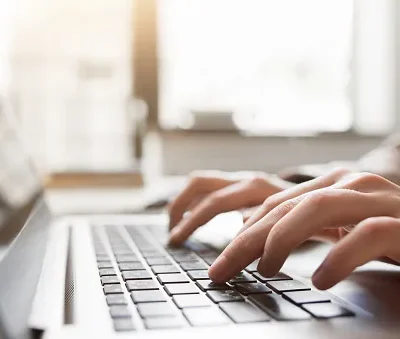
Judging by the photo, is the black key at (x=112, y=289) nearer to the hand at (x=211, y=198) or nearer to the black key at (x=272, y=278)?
the black key at (x=272, y=278)

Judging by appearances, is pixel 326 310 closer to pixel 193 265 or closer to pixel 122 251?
pixel 193 265

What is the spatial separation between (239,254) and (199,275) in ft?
0.15

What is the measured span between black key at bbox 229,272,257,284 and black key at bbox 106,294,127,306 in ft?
0.30

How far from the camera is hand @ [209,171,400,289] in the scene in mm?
392

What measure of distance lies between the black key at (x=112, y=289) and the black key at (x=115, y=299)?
0.01 meters

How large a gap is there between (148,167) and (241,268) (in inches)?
58.9

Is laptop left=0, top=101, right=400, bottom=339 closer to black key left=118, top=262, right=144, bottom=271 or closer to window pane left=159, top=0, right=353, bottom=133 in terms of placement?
black key left=118, top=262, right=144, bottom=271

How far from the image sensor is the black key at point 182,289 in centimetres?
40

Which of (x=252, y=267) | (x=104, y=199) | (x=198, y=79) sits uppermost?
(x=198, y=79)

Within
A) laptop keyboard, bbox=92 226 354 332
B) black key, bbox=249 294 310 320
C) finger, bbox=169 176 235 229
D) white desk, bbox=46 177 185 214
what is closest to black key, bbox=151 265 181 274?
laptop keyboard, bbox=92 226 354 332

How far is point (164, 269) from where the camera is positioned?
502mm

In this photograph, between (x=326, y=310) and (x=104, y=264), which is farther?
(x=104, y=264)

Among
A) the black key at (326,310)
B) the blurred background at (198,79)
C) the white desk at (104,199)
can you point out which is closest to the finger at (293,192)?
the black key at (326,310)

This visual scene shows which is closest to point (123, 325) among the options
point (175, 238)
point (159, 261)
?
point (159, 261)
